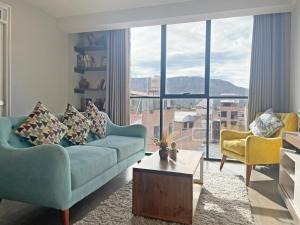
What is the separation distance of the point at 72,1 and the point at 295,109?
138 inches

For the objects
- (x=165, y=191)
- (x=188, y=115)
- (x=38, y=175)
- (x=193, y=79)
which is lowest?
(x=165, y=191)

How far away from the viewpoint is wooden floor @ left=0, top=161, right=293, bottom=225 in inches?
76.5

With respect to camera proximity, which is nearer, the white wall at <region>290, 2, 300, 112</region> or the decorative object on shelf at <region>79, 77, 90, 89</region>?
the white wall at <region>290, 2, 300, 112</region>

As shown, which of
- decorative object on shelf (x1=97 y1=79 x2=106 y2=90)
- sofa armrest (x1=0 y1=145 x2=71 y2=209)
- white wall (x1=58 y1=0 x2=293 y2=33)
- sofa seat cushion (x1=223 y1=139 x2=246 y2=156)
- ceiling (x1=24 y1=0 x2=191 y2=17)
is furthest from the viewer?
decorative object on shelf (x1=97 y1=79 x2=106 y2=90)

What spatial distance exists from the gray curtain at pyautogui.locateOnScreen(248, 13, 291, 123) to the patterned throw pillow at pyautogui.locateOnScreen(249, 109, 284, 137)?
29 centimetres

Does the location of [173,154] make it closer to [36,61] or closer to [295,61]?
[295,61]

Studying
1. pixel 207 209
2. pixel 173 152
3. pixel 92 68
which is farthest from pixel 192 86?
pixel 207 209

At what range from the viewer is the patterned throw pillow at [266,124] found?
3.08 meters

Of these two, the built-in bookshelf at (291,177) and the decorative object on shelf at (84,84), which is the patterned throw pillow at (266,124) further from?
the decorative object on shelf at (84,84)

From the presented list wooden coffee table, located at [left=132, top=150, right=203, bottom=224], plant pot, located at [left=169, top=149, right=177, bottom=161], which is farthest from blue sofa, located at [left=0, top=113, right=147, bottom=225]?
plant pot, located at [left=169, top=149, right=177, bottom=161]

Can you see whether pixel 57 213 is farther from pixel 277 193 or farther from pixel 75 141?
pixel 277 193

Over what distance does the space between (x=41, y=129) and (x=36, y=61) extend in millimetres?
1899

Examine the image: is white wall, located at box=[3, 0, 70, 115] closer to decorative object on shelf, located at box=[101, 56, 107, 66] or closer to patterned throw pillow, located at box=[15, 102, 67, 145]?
decorative object on shelf, located at box=[101, 56, 107, 66]

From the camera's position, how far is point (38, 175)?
5.88 feet
